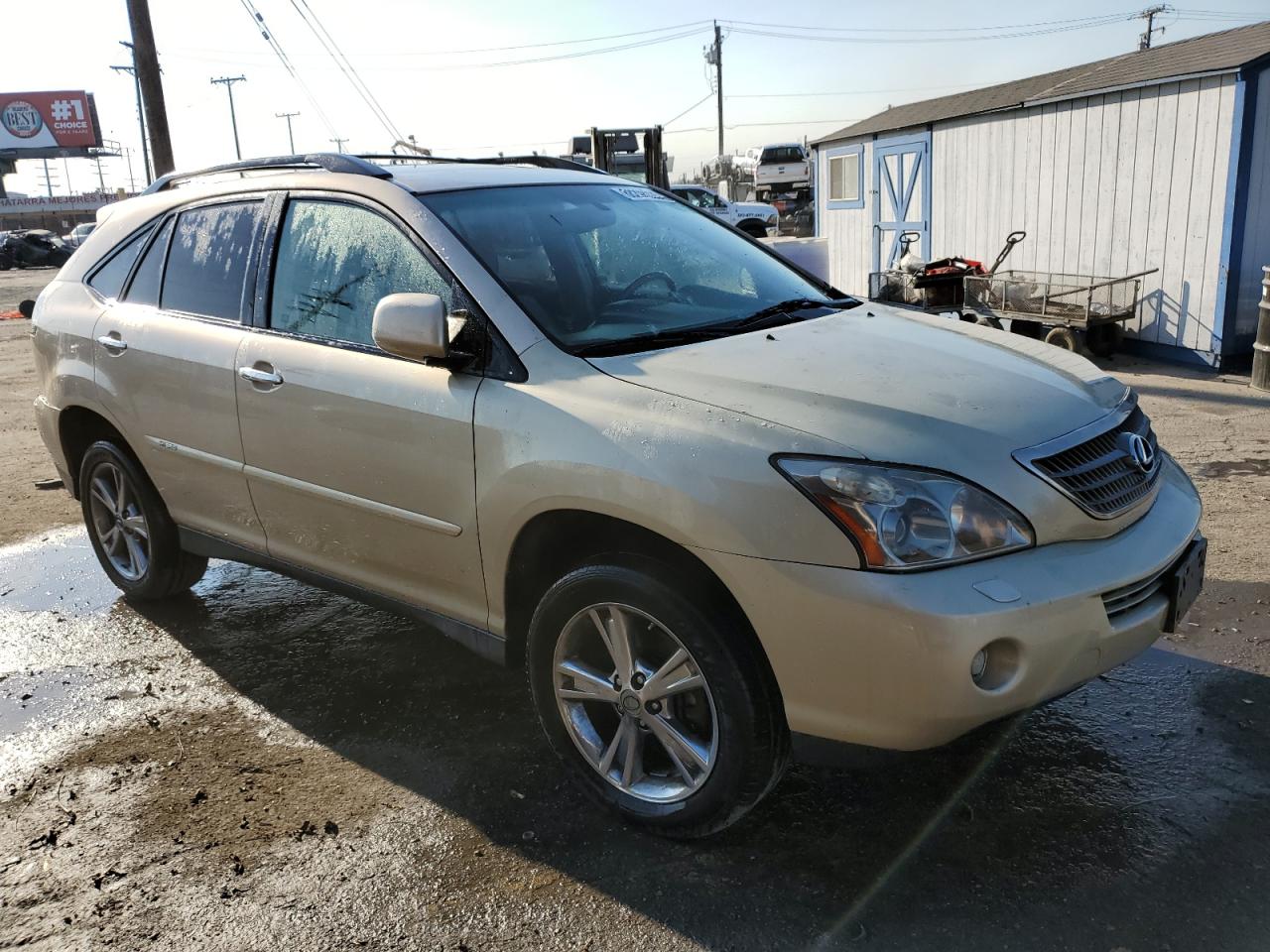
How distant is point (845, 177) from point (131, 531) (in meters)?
12.5

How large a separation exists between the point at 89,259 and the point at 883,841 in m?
4.12

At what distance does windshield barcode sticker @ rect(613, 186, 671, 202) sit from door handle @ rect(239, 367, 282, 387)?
1448 mm

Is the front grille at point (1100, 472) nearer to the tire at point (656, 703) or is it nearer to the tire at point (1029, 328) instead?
the tire at point (656, 703)

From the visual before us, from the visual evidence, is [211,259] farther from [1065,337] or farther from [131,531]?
[1065,337]

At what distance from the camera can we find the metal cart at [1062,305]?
9.33 m

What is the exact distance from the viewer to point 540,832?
297 cm

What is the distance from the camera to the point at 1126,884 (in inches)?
102

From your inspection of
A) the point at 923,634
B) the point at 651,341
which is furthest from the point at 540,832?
the point at 651,341

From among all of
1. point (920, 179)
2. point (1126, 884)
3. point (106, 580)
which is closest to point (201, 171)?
point (106, 580)

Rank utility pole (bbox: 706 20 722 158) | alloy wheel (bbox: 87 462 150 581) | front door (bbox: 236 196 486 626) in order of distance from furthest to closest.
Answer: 1. utility pole (bbox: 706 20 722 158)
2. alloy wheel (bbox: 87 462 150 581)
3. front door (bbox: 236 196 486 626)

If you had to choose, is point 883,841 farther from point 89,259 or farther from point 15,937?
point 89,259

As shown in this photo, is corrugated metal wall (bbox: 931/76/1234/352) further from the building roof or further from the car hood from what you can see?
the car hood

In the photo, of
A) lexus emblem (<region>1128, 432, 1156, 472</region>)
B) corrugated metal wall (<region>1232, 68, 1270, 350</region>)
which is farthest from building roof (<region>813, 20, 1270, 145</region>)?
lexus emblem (<region>1128, 432, 1156, 472</region>)

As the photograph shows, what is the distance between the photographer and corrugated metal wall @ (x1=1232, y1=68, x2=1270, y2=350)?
861 centimetres
